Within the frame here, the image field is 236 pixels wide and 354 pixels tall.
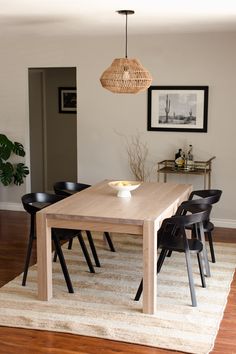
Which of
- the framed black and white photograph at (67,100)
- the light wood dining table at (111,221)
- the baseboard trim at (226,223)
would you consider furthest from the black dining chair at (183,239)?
the framed black and white photograph at (67,100)

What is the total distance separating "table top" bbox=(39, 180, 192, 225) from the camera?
418 cm

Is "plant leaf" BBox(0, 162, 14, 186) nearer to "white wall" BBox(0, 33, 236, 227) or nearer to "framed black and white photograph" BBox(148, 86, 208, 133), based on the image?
"white wall" BBox(0, 33, 236, 227)

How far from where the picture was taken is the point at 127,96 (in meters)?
7.07

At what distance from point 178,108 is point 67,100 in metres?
2.47

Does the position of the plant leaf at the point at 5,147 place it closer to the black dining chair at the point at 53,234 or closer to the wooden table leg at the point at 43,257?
the black dining chair at the point at 53,234

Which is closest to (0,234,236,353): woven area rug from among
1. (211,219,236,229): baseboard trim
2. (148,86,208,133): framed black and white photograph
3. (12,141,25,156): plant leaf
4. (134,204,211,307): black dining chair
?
(134,204,211,307): black dining chair

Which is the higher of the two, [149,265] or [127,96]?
[127,96]

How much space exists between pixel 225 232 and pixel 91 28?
2.88 meters

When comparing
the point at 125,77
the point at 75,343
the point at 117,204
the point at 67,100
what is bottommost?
the point at 75,343

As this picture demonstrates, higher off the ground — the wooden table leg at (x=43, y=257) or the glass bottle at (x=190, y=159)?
the glass bottle at (x=190, y=159)

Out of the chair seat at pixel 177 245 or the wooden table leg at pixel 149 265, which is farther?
the chair seat at pixel 177 245

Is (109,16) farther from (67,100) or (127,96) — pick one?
(67,100)

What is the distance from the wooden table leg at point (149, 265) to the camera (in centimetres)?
402

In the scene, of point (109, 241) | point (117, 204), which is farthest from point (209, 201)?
point (109, 241)
